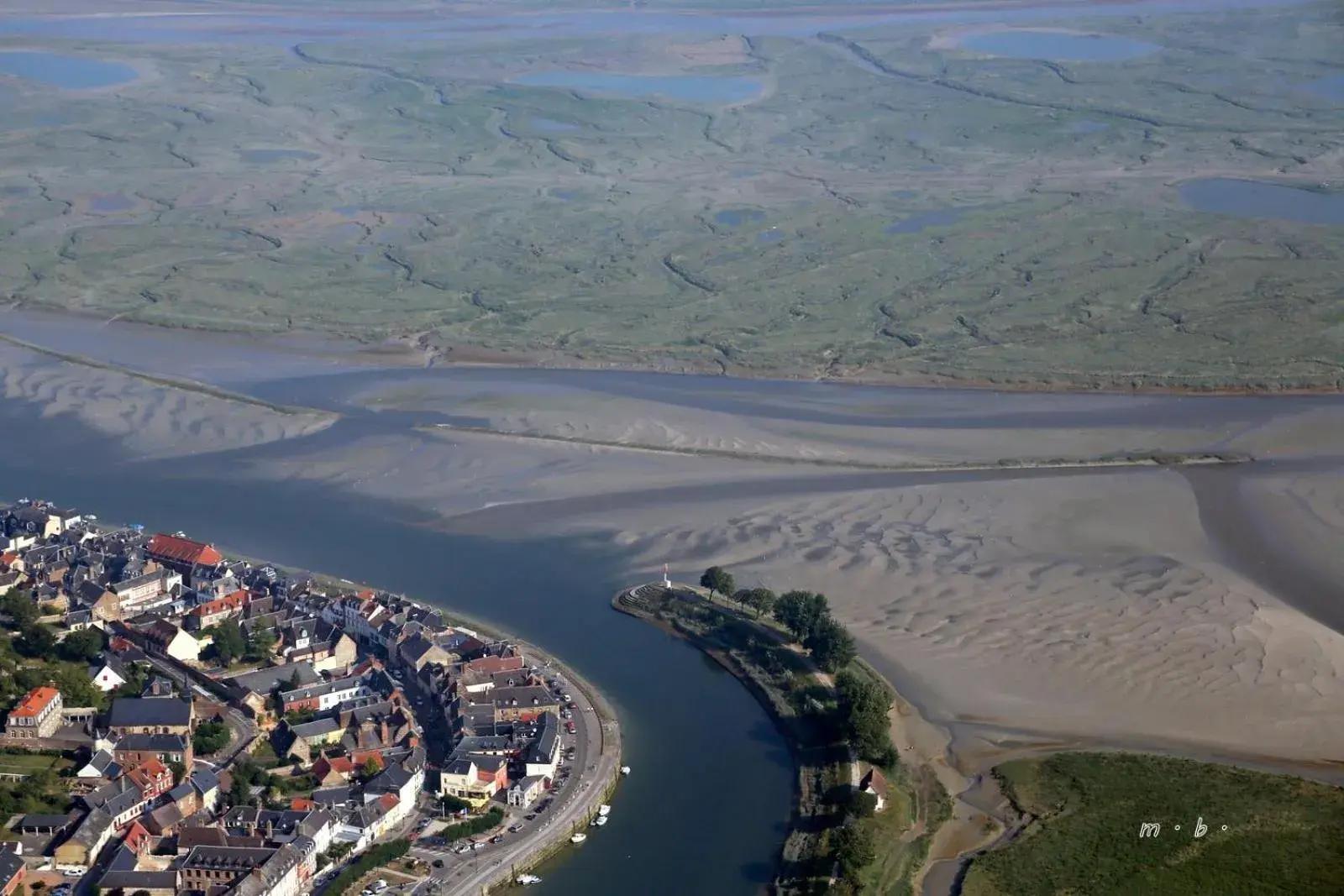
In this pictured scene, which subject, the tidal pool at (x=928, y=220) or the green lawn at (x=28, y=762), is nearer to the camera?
the green lawn at (x=28, y=762)

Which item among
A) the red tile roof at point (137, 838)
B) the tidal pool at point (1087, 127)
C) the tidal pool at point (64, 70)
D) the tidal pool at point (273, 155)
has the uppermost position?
the red tile roof at point (137, 838)

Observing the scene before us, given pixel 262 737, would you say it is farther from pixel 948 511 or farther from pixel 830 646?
pixel 948 511

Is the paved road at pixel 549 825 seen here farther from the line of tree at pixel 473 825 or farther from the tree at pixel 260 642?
the tree at pixel 260 642

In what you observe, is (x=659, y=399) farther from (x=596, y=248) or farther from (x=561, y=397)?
(x=596, y=248)

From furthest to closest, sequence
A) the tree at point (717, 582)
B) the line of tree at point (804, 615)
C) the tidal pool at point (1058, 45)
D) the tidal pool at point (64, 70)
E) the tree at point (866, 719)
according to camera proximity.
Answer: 1. the tidal pool at point (1058, 45)
2. the tidal pool at point (64, 70)
3. the tree at point (717, 582)
4. the line of tree at point (804, 615)
5. the tree at point (866, 719)

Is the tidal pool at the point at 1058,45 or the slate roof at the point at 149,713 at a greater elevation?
the slate roof at the point at 149,713

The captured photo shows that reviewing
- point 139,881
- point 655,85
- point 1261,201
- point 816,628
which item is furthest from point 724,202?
point 139,881

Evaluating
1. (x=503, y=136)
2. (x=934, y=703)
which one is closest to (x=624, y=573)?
(x=934, y=703)

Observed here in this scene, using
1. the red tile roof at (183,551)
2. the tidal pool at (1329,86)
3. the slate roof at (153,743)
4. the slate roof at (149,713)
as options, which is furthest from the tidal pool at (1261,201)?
the slate roof at (153,743)
